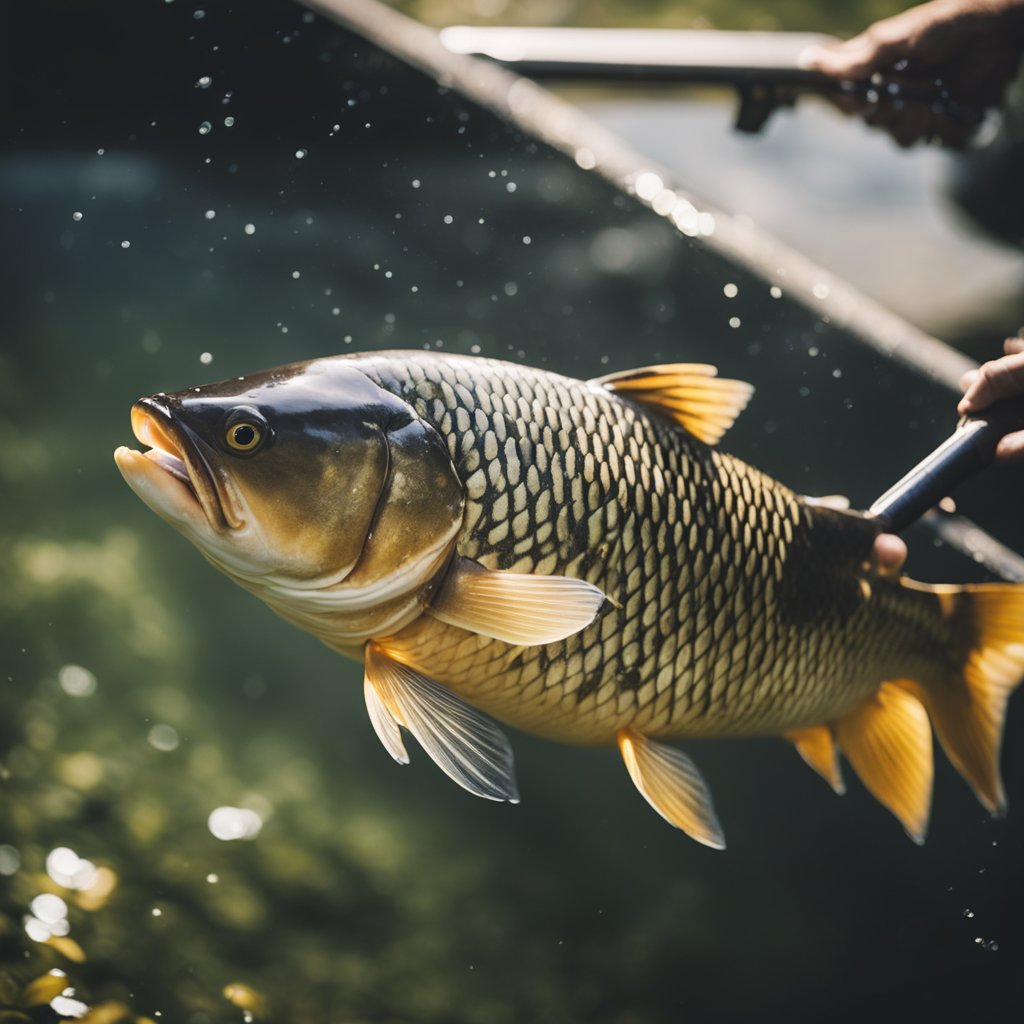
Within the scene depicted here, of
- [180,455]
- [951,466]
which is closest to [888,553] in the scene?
[951,466]

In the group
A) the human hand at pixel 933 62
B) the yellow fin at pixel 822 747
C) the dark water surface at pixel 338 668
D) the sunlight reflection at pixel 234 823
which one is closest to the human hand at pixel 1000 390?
the yellow fin at pixel 822 747

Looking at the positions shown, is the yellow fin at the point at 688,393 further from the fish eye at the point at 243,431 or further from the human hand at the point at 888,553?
the fish eye at the point at 243,431

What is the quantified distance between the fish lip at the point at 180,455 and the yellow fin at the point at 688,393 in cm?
55

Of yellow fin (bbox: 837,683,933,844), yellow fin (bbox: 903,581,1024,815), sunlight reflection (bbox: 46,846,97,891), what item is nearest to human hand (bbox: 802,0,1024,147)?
yellow fin (bbox: 903,581,1024,815)

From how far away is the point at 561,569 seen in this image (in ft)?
4.38

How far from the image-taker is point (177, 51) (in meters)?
2.14

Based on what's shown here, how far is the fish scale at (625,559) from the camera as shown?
1.31 meters

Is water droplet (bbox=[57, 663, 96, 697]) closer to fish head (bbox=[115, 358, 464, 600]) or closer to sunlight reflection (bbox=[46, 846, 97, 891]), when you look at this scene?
sunlight reflection (bbox=[46, 846, 97, 891])

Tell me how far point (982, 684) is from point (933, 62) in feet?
4.90

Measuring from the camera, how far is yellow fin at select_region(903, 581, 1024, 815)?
169cm

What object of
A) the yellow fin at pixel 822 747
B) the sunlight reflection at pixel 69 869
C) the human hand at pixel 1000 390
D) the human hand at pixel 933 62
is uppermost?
the human hand at pixel 933 62

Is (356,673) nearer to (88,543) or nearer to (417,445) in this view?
(88,543)

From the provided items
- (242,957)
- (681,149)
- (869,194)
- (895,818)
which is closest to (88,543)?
(242,957)

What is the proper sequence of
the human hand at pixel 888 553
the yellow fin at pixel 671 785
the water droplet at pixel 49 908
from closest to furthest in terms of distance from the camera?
the yellow fin at pixel 671 785 → the human hand at pixel 888 553 → the water droplet at pixel 49 908
